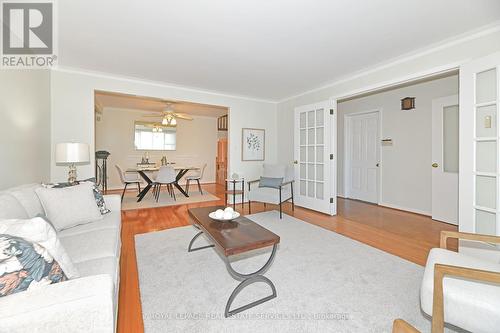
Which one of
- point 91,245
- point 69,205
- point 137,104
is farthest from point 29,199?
point 137,104

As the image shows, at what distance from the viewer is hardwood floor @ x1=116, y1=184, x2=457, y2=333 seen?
71.1 inches

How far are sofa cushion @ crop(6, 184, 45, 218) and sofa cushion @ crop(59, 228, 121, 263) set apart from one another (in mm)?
286

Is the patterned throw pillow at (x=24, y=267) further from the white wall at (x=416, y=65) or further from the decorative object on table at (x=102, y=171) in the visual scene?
the decorative object on table at (x=102, y=171)

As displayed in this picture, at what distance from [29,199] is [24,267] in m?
1.24

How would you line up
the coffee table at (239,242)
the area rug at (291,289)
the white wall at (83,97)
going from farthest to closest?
the white wall at (83,97), the coffee table at (239,242), the area rug at (291,289)

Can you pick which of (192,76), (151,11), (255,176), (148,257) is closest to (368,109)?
(255,176)

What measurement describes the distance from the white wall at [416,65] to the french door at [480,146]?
299 millimetres

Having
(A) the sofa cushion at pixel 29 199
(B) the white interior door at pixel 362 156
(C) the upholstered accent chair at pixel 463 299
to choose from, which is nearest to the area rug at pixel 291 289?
(C) the upholstered accent chair at pixel 463 299

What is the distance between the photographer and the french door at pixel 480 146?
209 centimetres

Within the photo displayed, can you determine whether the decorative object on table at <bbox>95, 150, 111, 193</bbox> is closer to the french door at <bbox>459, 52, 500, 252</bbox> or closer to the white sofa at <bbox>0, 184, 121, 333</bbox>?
the white sofa at <bbox>0, 184, 121, 333</bbox>

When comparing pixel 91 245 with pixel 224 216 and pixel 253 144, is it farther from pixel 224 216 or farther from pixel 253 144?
pixel 253 144

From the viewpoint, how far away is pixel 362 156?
528 cm

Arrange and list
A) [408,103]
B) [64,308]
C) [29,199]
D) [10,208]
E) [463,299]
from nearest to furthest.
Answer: [64,308] → [463,299] → [10,208] → [29,199] → [408,103]

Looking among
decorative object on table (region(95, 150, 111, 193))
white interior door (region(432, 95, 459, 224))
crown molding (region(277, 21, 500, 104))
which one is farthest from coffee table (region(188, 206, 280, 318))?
decorative object on table (region(95, 150, 111, 193))
